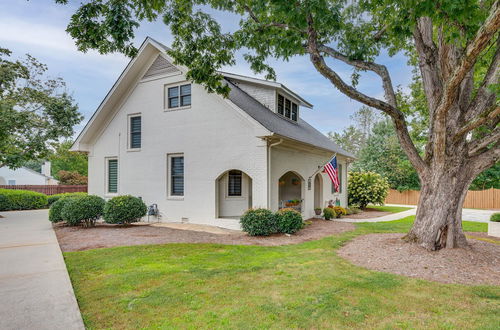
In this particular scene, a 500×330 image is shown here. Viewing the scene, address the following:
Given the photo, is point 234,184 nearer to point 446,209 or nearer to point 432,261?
point 446,209

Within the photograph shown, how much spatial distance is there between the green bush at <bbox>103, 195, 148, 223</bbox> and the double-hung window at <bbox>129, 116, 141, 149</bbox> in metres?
3.32

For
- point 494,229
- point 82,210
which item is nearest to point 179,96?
point 82,210

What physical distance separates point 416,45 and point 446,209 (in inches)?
168

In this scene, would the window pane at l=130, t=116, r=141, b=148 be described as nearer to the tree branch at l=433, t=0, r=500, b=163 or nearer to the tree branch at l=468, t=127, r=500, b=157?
the tree branch at l=433, t=0, r=500, b=163

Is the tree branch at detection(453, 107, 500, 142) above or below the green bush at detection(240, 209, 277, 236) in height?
above

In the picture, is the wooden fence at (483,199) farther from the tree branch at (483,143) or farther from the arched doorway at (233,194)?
the tree branch at (483,143)

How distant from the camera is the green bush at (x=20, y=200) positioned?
19.3 m

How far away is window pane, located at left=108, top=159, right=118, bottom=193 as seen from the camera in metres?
14.9

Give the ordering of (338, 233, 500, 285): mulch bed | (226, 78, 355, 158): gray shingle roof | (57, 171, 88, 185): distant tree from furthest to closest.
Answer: (57, 171, 88, 185): distant tree < (226, 78, 355, 158): gray shingle roof < (338, 233, 500, 285): mulch bed

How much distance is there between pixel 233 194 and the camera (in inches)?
521

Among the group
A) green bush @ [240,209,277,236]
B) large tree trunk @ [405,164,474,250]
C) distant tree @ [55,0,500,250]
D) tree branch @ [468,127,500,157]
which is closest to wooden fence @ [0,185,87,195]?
distant tree @ [55,0,500,250]

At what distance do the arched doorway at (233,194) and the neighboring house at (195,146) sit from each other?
0.04 meters

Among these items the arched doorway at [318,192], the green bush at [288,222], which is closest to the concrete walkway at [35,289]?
the green bush at [288,222]

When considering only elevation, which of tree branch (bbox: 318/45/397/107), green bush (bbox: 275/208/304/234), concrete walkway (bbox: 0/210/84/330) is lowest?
concrete walkway (bbox: 0/210/84/330)
